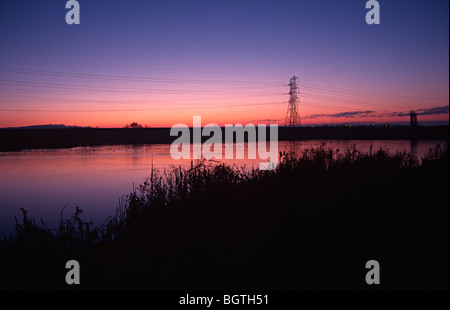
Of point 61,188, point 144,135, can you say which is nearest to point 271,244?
point 61,188

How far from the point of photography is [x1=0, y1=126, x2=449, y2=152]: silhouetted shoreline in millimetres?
73188

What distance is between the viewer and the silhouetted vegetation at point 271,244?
6.28 m

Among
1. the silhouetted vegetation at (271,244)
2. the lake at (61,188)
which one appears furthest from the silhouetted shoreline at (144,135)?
the silhouetted vegetation at (271,244)

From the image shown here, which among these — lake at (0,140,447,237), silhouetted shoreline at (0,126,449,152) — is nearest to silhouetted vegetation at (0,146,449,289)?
lake at (0,140,447,237)

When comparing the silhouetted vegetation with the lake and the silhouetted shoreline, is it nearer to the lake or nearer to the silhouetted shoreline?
the lake

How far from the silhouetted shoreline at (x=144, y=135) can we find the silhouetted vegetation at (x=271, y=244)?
220 feet

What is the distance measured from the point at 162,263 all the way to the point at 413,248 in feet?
19.2

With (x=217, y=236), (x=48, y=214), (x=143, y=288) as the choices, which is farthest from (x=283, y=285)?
(x=48, y=214)

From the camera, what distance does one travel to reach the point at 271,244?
7.49m

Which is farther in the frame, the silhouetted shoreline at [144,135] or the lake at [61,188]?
the silhouetted shoreline at [144,135]

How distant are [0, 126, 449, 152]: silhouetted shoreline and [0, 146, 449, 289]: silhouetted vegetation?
67.0 m

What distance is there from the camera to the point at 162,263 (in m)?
7.08

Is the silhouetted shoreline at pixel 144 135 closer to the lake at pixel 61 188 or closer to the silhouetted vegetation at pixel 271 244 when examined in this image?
the lake at pixel 61 188

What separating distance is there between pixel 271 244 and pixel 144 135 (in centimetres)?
9568
